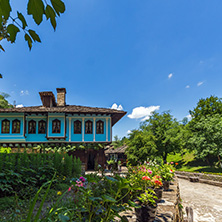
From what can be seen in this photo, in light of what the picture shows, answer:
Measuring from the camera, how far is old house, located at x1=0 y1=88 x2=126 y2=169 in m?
15.8

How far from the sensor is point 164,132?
968 inches

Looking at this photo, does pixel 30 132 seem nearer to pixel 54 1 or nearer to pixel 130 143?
pixel 130 143

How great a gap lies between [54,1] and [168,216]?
3875 mm

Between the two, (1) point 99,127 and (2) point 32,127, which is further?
(1) point 99,127

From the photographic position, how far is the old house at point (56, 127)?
51.7 feet

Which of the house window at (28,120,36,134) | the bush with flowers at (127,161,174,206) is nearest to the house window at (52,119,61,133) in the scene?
the house window at (28,120,36,134)

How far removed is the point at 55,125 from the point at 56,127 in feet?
0.79

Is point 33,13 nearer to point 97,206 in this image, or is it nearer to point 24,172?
point 97,206

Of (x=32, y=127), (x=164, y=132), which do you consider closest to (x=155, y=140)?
(x=164, y=132)

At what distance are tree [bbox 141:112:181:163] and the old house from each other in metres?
10.9

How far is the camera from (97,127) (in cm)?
1669

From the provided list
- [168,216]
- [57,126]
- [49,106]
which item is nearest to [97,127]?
[57,126]

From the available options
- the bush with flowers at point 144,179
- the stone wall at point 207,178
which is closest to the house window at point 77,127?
the bush with flowers at point 144,179

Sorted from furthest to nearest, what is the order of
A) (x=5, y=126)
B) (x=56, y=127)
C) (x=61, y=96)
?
(x=61, y=96) < (x=56, y=127) < (x=5, y=126)
